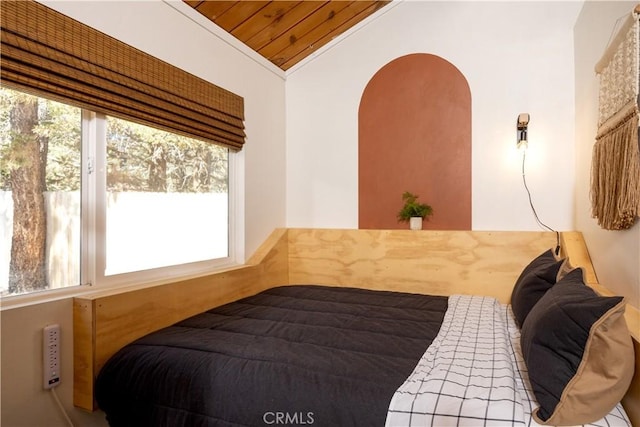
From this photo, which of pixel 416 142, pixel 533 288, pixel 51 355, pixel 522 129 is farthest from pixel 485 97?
pixel 51 355

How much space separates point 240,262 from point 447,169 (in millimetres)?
1613

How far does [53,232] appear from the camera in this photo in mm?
1605

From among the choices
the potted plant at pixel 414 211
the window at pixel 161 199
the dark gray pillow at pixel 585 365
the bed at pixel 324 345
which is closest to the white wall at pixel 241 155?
the bed at pixel 324 345

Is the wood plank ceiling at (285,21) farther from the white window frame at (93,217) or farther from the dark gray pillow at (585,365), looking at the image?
the dark gray pillow at (585,365)

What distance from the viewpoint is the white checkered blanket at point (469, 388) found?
39.8 inches

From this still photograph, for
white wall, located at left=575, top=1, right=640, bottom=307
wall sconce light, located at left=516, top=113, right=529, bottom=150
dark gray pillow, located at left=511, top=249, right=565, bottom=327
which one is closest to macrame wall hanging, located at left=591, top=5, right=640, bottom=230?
white wall, located at left=575, top=1, right=640, bottom=307

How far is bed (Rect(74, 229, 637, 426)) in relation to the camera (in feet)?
3.73

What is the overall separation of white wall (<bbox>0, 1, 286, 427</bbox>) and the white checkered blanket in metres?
1.30

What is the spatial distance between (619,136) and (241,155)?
2.11 m

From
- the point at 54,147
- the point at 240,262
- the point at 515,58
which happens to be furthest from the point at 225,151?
the point at 515,58

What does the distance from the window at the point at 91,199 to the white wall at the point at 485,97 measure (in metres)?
1.08

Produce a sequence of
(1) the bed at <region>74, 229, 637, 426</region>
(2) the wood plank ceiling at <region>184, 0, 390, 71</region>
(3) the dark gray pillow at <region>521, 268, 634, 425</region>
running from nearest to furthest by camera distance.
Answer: (3) the dark gray pillow at <region>521, 268, 634, 425</region>
(1) the bed at <region>74, 229, 637, 426</region>
(2) the wood plank ceiling at <region>184, 0, 390, 71</region>

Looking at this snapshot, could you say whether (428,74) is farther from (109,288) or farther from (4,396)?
(4,396)

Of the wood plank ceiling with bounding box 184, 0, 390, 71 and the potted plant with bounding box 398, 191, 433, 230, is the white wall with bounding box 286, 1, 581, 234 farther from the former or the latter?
the potted plant with bounding box 398, 191, 433, 230
